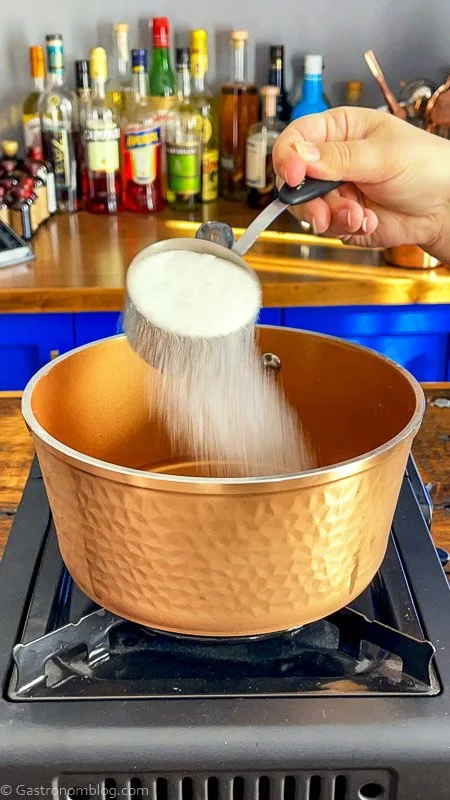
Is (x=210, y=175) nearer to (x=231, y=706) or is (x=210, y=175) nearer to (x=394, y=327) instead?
(x=394, y=327)

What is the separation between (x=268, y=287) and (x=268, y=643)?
3.09ft

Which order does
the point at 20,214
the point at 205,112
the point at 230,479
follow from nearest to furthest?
1. the point at 230,479
2. the point at 20,214
3. the point at 205,112

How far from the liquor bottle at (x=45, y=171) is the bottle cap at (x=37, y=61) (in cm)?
17

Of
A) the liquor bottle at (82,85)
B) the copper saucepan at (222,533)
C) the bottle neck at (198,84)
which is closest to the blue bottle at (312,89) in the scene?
the bottle neck at (198,84)

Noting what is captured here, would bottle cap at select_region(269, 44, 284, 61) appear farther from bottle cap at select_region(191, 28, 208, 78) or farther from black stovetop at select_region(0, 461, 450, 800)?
black stovetop at select_region(0, 461, 450, 800)

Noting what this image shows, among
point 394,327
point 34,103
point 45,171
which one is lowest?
point 394,327

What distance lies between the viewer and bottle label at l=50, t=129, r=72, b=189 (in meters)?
1.81

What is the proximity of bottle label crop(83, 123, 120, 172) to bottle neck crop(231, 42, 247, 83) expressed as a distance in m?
0.30

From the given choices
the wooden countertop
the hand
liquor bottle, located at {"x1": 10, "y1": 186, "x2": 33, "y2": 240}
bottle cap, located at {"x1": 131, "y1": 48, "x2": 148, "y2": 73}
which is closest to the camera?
the hand

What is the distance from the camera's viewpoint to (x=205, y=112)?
6.12 feet

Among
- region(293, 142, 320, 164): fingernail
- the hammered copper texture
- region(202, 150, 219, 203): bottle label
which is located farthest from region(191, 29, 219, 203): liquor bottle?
the hammered copper texture

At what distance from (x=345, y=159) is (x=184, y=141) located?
1116 mm

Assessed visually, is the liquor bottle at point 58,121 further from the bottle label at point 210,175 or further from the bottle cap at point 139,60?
the bottle label at point 210,175

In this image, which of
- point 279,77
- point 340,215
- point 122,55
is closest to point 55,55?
point 122,55
